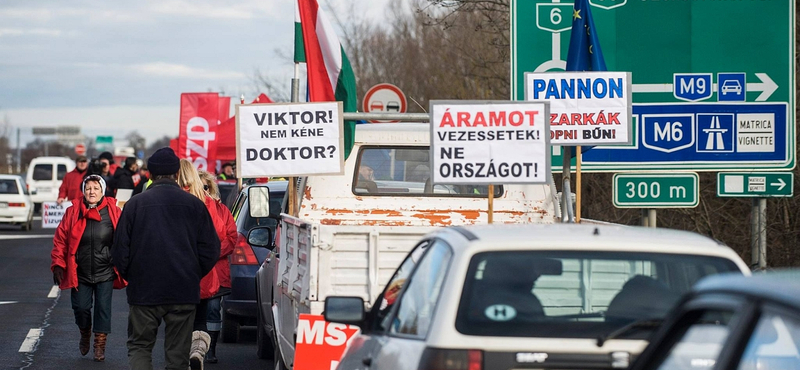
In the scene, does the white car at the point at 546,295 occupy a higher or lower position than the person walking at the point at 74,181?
lower

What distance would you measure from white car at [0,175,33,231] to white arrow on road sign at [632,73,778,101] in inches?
1059

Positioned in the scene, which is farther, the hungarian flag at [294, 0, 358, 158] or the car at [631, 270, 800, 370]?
the hungarian flag at [294, 0, 358, 158]

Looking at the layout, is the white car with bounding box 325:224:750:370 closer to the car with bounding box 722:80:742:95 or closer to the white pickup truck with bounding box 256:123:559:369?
the white pickup truck with bounding box 256:123:559:369

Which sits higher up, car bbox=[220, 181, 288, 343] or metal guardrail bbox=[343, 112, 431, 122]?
metal guardrail bbox=[343, 112, 431, 122]

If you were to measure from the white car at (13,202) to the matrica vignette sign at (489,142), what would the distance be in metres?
29.4

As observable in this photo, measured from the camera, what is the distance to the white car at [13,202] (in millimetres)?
35438

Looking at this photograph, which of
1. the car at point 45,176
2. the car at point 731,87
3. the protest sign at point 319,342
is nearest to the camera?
the protest sign at point 319,342

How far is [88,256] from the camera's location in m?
10.9

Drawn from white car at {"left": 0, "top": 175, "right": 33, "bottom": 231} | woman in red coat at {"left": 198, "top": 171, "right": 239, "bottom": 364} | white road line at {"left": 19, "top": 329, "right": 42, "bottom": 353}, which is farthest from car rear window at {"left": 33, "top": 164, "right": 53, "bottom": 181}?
woman in red coat at {"left": 198, "top": 171, "right": 239, "bottom": 364}

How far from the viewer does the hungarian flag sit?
10977 mm

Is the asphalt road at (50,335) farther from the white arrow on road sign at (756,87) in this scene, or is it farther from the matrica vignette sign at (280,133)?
the white arrow on road sign at (756,87)

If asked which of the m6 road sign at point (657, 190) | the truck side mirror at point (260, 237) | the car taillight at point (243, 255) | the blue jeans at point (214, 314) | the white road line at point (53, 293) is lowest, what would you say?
the white road line at point (53, 293)

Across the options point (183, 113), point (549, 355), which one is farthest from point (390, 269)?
point (183, 113)

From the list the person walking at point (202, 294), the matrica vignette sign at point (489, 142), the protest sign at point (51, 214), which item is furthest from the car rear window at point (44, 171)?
the matrica vignette sign at point (489, 142)
